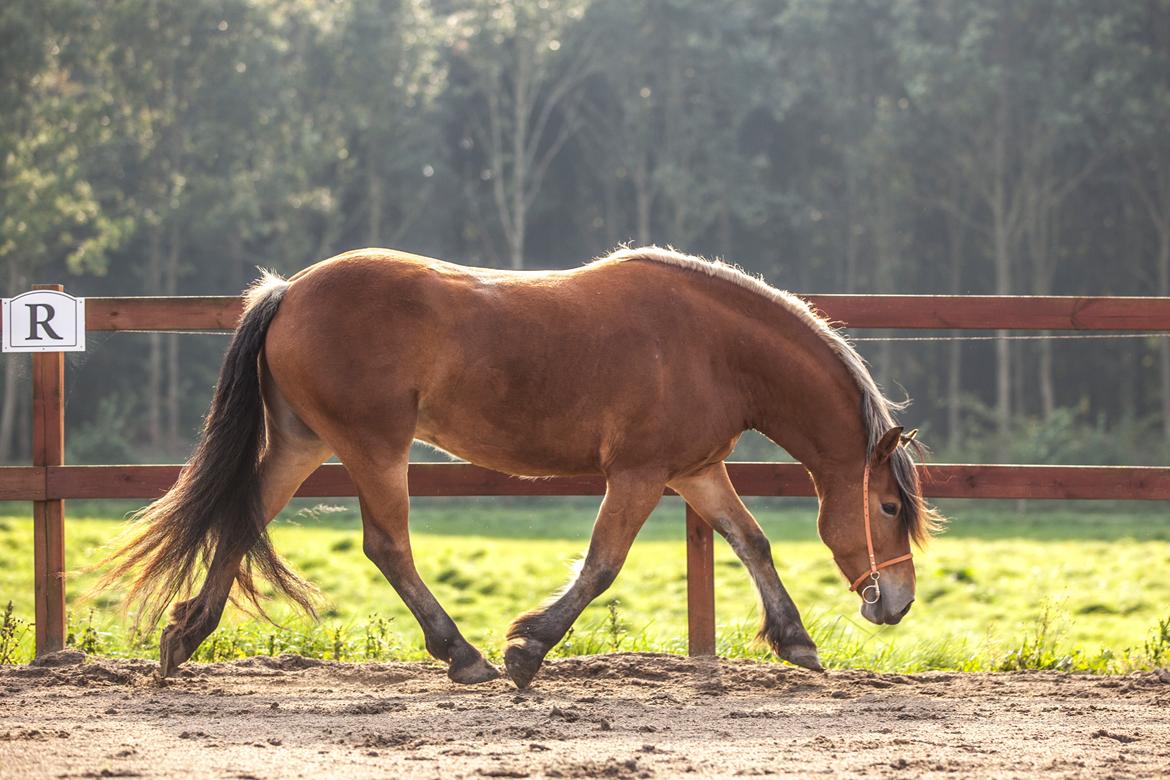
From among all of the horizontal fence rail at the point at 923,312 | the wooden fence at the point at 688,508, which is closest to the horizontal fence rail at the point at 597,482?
the wooden fence at the point at 688,508

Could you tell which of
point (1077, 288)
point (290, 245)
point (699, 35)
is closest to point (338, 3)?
point (290, 245)

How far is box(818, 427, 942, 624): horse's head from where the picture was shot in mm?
5238

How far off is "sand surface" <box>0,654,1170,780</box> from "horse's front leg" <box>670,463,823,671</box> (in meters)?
0.21

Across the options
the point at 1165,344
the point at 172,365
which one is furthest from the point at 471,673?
the point at 1165,344

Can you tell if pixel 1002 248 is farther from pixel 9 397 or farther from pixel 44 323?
pixel 44 323

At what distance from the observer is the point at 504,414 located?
5.06 meters

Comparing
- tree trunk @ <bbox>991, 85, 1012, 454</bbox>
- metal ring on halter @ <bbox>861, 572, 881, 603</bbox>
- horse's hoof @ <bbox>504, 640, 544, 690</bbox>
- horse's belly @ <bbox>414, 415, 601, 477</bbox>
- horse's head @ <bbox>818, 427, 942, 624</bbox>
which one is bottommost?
horse's hoof @ <bbox>504, 640, 544, 690</bbox>

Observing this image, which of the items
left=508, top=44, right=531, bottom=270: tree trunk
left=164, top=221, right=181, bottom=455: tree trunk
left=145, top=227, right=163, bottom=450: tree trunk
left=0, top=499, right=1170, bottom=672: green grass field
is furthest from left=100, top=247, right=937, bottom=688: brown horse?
left=508, top=44, right=531, bottom=270: tree trunk

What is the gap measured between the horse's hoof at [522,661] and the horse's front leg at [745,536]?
104 cm

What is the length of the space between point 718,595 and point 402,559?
6227 millimetres

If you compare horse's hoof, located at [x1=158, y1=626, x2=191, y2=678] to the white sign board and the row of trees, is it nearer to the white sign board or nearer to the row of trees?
the white sign board

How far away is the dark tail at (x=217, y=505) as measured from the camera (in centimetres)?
498

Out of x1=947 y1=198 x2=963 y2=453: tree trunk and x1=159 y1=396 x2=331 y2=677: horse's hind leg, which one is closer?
x1=159 y1=396 x2=331 y2=677: horse's hind leg

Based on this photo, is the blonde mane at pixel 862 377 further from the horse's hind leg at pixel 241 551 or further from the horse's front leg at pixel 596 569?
the horse's hind leg at pixel 241 551
